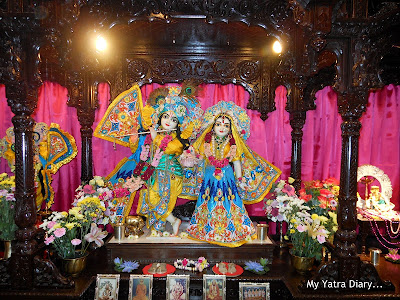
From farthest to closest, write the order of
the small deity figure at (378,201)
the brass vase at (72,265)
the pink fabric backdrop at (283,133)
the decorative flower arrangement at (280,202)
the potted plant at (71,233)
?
the pink fabric backdrop at (283,133)
the small deity figure at (378,201)
the decorative flower arrangement at (280,202)
the brass vase at (72,265)
the potted plant at (71,233)

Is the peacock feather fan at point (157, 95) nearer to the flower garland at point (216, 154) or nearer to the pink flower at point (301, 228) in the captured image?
the flower garland at point (216, 154)

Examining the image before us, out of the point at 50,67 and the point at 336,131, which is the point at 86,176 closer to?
the point at 50,67

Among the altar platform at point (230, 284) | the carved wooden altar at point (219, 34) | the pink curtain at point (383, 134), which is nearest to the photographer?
the carved wooden altar at point (219, 34)

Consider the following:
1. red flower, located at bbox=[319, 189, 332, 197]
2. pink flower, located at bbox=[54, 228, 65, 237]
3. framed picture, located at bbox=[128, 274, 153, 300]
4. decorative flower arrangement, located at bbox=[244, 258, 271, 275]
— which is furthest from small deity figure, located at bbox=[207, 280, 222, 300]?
red flower, located at bbox=[319, 189, 332, 197]

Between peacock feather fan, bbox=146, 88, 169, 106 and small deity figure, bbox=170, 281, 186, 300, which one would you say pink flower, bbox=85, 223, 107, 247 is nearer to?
small deity figure, bbox=170, 281, 186, 300

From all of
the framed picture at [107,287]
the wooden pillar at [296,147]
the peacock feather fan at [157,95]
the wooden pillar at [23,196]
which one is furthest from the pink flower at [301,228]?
the wooden pillar at [23,196]

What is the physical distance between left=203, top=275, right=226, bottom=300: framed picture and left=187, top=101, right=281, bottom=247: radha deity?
0.58 m

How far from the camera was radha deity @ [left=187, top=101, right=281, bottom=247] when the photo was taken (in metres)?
4.06

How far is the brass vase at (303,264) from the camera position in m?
3.58

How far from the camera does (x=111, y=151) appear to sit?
5301 mm

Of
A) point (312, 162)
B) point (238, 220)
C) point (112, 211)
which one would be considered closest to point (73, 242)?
point (112, 211)

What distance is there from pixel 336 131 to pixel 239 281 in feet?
10.9

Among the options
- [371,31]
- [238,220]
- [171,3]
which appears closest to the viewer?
[371,31]

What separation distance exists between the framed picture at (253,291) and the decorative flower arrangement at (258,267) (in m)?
0.21
